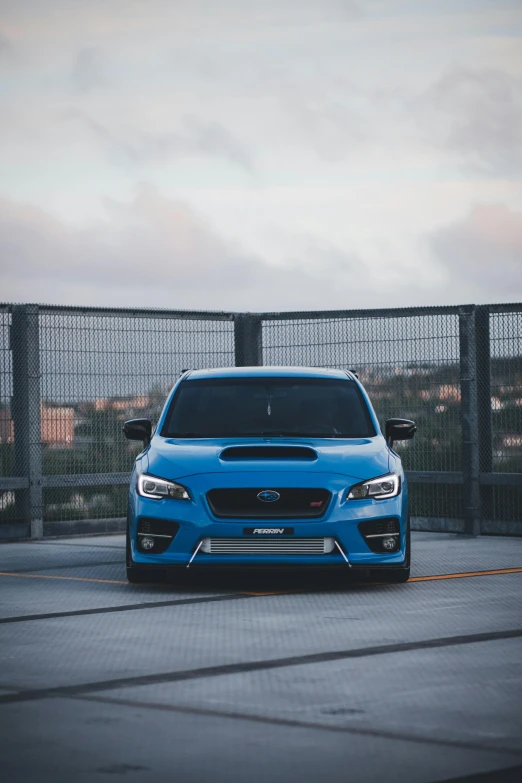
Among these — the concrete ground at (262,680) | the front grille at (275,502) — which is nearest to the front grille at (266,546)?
the front grille at (275,502)

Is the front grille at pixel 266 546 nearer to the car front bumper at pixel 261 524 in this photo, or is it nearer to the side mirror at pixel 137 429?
the car front bumper at pixel 261 524

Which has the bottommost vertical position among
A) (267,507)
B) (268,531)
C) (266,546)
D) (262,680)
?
(262,680)

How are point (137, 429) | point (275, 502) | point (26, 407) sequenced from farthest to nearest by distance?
point (26, 407)
point (137, 429)
point (275, 502)

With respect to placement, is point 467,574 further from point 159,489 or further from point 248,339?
point 248,339

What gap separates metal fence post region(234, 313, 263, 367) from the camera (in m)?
18.1

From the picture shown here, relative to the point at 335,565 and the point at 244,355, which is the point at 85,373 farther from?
the point at 335,565

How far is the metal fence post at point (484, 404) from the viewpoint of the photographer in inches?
643

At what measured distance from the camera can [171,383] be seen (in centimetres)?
1766

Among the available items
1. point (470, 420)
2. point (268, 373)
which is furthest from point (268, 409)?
point (470, 420)

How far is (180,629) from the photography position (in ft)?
28.6

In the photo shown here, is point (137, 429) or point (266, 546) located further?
point (137, 429)

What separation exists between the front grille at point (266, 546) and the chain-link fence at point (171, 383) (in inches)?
235

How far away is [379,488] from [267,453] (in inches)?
34.4

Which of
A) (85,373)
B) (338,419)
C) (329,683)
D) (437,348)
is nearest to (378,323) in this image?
(437,348)
